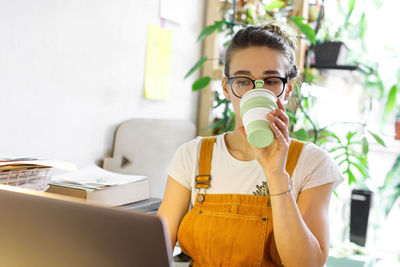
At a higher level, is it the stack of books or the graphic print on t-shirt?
the stack of books

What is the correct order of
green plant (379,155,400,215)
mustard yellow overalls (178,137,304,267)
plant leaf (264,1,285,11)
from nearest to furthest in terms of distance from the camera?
mustard yellow overalls (178,137,304,267)
plant leaf (264,1,285,11)
green plant (379,155,400,215)

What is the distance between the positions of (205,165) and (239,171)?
0.31 ft

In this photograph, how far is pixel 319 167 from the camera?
40.0 inches

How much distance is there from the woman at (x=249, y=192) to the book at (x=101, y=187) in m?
0.13

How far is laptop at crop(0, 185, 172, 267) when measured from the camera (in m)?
0.44

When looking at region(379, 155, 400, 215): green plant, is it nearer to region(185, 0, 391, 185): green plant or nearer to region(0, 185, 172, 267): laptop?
region(185, 0, 391, 185): green plant

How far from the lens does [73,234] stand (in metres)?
0.47

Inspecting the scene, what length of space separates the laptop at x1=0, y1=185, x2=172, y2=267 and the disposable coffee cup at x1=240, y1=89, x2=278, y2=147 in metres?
0.31

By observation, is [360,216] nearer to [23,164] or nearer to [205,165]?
[205,165]

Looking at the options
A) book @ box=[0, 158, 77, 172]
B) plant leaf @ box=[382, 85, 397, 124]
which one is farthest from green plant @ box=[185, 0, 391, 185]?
book @ box=[0, 158, 77, 172]

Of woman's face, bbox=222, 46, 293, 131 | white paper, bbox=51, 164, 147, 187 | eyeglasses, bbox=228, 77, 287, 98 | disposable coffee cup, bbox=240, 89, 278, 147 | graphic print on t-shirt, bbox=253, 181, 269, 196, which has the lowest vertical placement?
white paper, bbox=51, 164, 147, 187

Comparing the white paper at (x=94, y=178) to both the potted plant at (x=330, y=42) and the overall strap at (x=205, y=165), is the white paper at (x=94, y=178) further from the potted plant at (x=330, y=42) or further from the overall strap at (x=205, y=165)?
the potted plant at (x=330, y=42)

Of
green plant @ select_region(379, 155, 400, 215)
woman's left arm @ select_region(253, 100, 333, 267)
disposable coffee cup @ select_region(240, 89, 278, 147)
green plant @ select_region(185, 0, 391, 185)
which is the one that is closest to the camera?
disposable coffee cup @ select_region(240, 89, 278, 147)

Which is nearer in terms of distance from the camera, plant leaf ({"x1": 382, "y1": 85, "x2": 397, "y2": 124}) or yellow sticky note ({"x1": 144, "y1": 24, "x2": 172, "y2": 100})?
yellow sticky note ({"x1": 144, "y1": 24, "x2": 172, "y2": 100})
